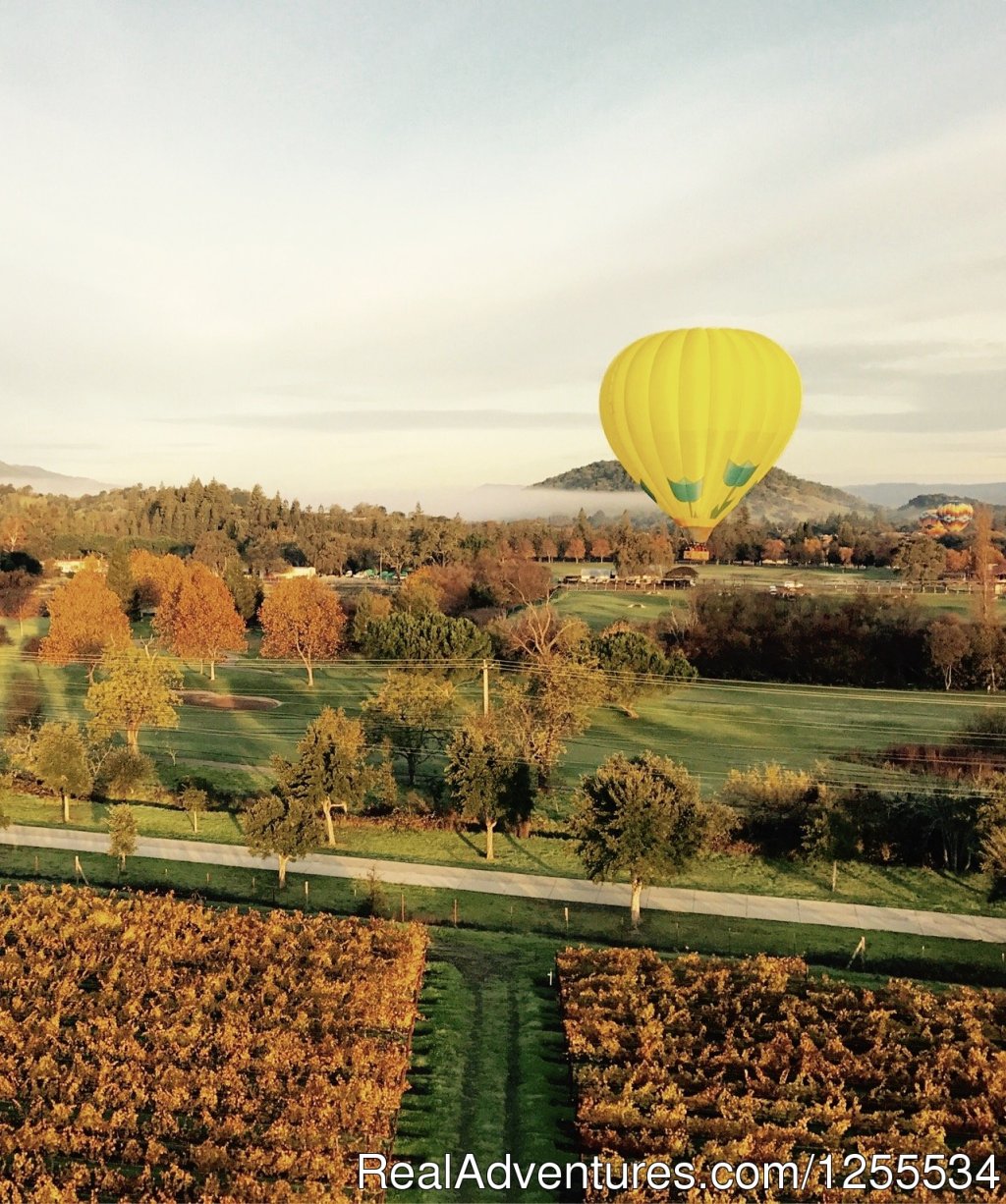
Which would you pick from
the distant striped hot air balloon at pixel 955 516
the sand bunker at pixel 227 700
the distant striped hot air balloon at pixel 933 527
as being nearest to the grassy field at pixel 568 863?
the sand bunker at pixel 227 700

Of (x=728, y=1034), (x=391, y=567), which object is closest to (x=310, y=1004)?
(x=728, y=1034)

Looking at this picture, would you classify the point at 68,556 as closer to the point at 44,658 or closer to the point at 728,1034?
the point at 44,658

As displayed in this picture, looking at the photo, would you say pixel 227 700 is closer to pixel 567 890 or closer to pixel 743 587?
pixel 567 890

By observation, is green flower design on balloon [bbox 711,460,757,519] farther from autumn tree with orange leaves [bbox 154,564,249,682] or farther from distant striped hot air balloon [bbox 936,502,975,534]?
distant striped hot air balloon [bbox 936,502,975,534]

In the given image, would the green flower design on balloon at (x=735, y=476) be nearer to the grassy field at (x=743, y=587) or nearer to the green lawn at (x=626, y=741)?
the green lawn at (x=626, y=741)

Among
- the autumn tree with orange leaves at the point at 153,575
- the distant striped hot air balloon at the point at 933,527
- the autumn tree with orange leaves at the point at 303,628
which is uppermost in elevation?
the distant striped hot air balloon at the point at 933,527

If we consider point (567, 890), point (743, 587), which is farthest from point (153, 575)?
point (567, 890)
